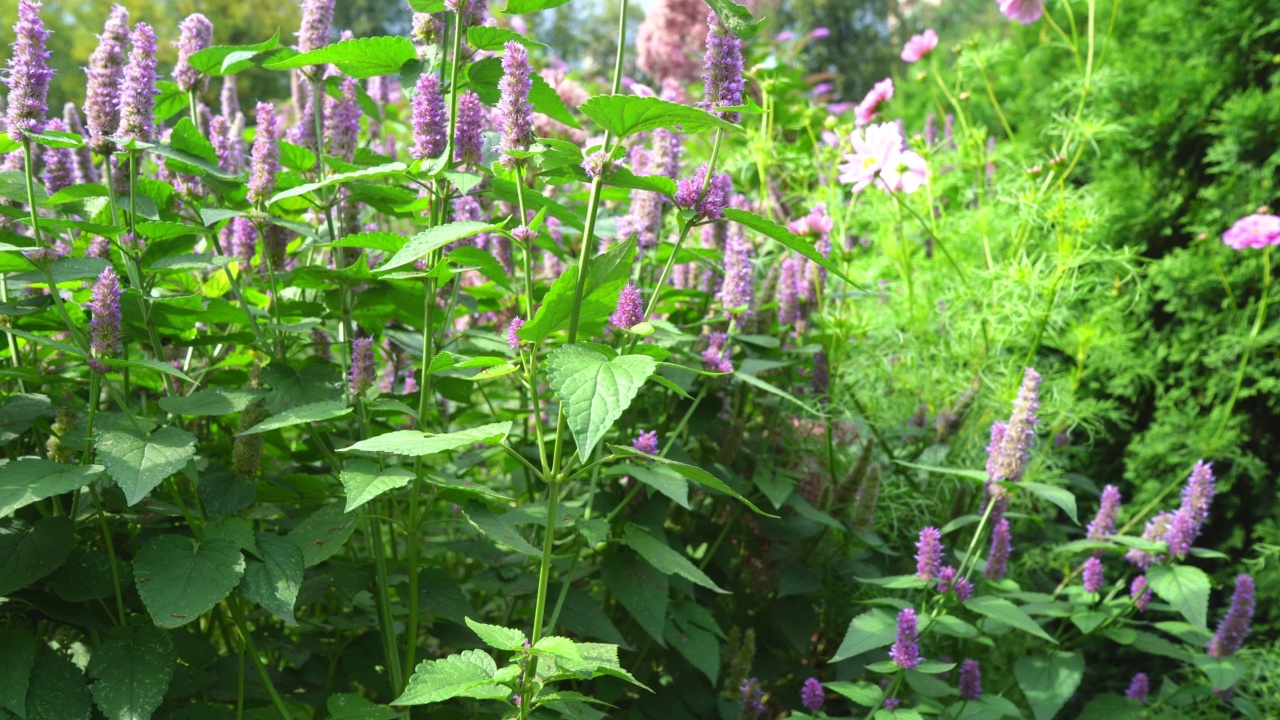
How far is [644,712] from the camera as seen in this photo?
90.1 inches

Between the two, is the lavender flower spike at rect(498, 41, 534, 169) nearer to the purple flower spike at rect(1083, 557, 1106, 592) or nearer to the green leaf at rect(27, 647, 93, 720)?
the green leaf at rect(27, 647, 93, 720)

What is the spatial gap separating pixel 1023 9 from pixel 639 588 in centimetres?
204

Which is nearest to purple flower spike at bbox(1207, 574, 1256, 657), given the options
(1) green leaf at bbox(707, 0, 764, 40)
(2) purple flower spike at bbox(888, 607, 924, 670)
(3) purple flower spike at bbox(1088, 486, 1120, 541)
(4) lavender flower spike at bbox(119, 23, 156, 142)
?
(3) purple flower spike at bbox(1088, 486, 1120, 541)

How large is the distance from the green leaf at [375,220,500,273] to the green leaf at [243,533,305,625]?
533 millimetres

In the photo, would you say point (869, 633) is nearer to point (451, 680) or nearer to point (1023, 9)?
point (451, 680)

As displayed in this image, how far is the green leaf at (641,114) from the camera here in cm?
121

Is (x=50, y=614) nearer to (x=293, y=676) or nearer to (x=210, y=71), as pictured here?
(x=293, y=676)

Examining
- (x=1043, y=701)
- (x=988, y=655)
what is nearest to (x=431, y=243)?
(x=1043, y=701)

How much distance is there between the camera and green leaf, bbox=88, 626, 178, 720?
1409 millimetres

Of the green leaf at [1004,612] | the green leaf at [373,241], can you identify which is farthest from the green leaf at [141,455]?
the green leaf at [1004,612]

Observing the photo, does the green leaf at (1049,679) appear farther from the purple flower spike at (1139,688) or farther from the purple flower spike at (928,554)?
the purple flower spike at (928,554)

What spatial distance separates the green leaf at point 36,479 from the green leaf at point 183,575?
0.15 metres

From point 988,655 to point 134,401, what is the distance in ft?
8.03

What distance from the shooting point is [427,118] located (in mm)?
1581
